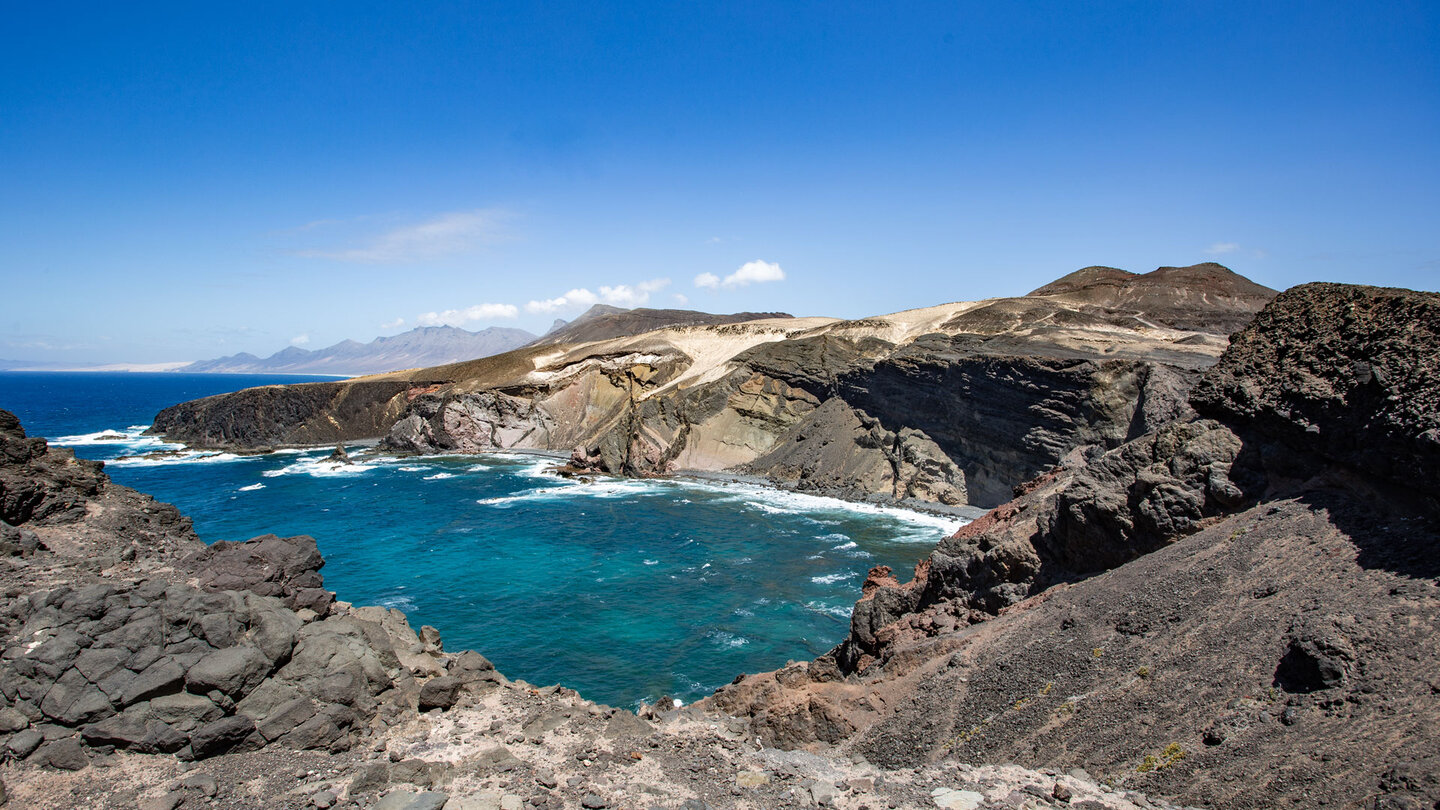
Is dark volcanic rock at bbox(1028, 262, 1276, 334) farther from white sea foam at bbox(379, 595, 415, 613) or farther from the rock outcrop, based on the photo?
the rock outcrop

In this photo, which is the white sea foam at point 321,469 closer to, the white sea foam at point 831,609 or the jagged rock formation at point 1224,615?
the white sea foam at point 831,609

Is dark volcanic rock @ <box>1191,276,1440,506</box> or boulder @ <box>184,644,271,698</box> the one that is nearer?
dark volcanic rock @ <box>1191,276,1440,506</box>

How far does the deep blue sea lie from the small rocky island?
326 inches

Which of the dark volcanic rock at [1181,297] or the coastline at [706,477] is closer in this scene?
the coastline at [706,477]

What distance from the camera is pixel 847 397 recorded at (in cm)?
5978

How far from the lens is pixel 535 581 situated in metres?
31.6

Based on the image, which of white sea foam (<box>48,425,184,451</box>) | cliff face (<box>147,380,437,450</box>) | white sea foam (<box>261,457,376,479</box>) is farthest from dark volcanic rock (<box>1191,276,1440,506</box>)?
white sea foam (<box>48,425,184,451</box>)

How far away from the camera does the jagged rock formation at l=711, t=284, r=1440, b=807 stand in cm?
843

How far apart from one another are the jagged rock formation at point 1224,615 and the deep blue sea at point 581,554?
894 centimetres

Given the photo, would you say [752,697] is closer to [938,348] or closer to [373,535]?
[373,535]

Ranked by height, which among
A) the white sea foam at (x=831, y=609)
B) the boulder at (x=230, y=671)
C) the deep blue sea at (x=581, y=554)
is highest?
the boulder at (x=230, y=671)

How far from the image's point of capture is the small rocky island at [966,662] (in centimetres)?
905

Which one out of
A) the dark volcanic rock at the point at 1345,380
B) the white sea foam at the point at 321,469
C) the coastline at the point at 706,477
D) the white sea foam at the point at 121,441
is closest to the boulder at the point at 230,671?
the dark volcanic rock at the point at 1345,380

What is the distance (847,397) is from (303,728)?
52019 mm
